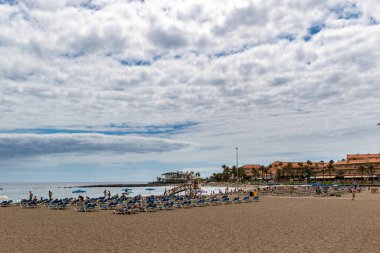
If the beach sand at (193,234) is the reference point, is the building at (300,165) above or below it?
above

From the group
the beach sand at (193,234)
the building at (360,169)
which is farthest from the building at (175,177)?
the beach sand at (193,234)

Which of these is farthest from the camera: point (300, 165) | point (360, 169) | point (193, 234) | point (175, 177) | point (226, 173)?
point (175, 177)

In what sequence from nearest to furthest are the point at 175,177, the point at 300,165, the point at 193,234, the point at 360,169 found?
the point at 193,234
the point at 360,169
the point at 300,165
the point at 175,177

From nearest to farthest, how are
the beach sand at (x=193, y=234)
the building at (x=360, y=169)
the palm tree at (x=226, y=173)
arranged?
the beach sand at (x=193, y=234)
the building at (x=360, y=169)
the palm tree at (x=226, y=173)

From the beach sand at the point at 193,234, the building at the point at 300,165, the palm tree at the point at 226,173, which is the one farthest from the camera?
the palm tree at the point at 226,173

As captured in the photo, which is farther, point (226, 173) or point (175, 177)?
point (175, 177)

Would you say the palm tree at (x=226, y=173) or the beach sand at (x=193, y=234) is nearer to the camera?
the beach sand at (x=193, y=234)

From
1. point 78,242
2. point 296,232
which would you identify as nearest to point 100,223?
point 78,242

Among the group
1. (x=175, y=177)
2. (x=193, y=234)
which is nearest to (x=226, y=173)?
(x=175, y=177)

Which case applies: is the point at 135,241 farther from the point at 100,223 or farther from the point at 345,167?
the point at 345,167

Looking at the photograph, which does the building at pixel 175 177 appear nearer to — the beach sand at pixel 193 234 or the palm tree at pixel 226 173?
the palm tree at pixel 226 173

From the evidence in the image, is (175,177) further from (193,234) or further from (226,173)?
(193,234)

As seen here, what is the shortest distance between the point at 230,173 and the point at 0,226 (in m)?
147

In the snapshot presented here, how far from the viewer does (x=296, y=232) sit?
14805 mm
